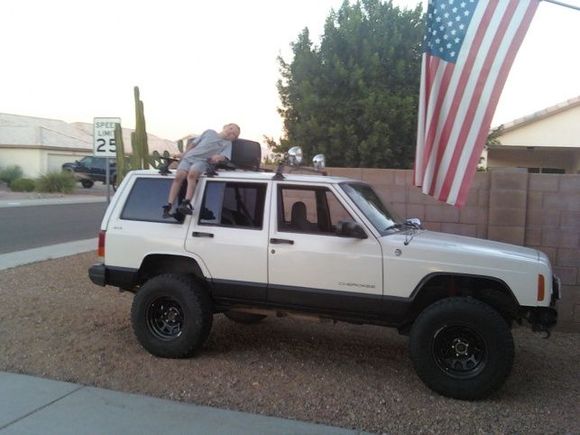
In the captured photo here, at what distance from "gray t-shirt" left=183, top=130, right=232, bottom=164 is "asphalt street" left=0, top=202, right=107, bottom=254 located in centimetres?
795

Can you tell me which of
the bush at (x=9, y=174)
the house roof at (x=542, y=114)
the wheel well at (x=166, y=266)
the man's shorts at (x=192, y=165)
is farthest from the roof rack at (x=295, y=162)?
the bush at (x=9, y=174)

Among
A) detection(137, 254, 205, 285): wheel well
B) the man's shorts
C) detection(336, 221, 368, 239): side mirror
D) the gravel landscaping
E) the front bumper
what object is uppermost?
the man's shorts

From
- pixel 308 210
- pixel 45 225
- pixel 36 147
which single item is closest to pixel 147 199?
pixel 308 210

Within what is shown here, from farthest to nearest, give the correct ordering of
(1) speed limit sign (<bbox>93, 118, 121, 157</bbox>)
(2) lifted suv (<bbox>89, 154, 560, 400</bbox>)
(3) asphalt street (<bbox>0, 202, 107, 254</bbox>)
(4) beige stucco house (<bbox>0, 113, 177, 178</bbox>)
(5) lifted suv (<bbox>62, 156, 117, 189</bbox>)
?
(4) beige stucco house (<bbox>0, 113, 177, 178</bbox>) → (5) lifted suv (<bbox>62, 156, 117, 189</bbox>) → (3) asphalt street (<bbox>0, 202, 107, 254</bbox>) → (1) speed limit sign (<bbox>93, 118, 121, 157</bbox>) → (2) lifted suv (<bbox>89, 154, 560, 400</bbox>)

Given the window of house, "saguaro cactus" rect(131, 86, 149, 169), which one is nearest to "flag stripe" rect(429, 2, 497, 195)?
the window of house

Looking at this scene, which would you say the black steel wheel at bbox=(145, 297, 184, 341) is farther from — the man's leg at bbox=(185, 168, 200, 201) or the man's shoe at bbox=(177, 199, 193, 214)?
the man's leg at bbox=(185, 168, 200, 201)

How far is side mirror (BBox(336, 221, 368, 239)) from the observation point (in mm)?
5199

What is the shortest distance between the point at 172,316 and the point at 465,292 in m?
2.79

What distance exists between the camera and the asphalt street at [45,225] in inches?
557

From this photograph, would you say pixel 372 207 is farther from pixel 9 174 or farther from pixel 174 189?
pixel 9 174

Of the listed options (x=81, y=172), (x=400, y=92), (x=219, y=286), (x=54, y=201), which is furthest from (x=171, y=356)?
(x=81, y=172)

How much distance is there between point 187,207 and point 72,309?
9.46 ft

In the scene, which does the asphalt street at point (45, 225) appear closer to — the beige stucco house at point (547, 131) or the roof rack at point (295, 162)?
the roof rack at point (295, 162)

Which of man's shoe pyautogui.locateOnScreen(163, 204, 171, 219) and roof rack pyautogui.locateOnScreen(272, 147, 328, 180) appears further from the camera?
roof rack pyautogui.locateOnScreen(272, 147, 328, 180)
